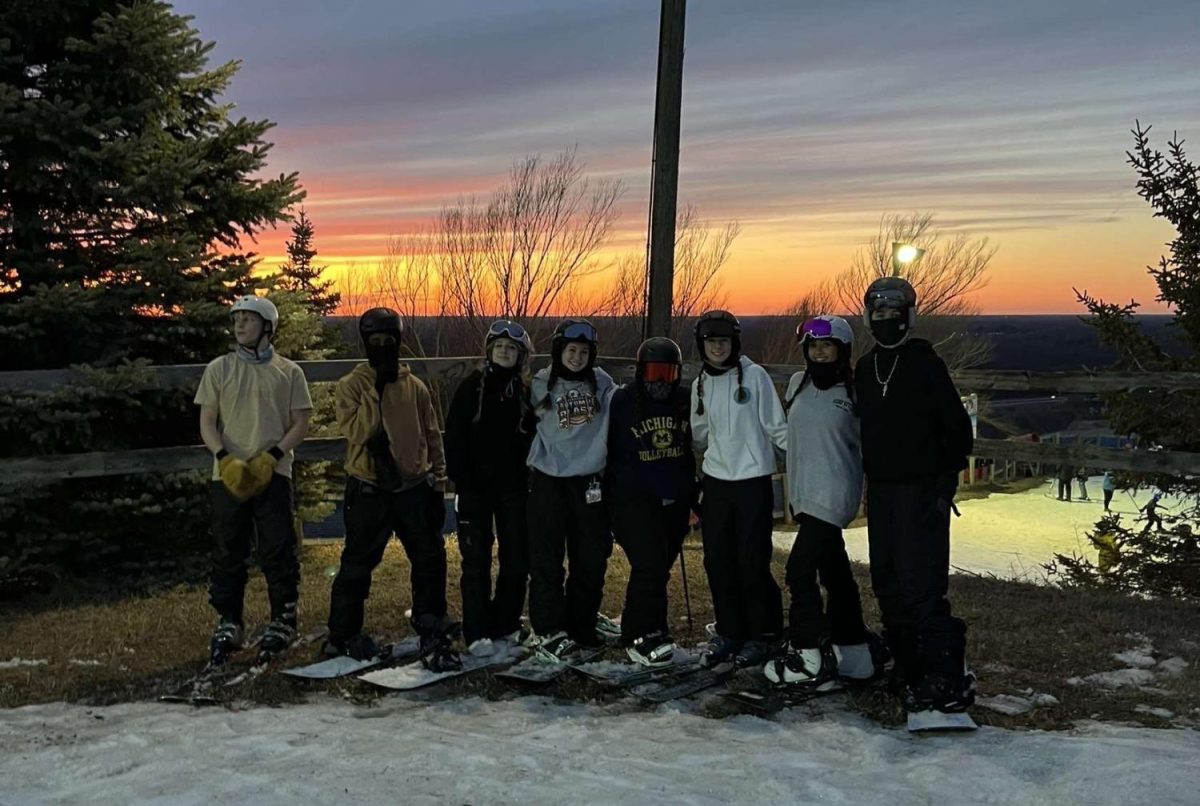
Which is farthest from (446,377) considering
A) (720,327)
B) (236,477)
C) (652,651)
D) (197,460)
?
(652,651)

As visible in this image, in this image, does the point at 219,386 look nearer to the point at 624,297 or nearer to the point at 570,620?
the point at 570,620

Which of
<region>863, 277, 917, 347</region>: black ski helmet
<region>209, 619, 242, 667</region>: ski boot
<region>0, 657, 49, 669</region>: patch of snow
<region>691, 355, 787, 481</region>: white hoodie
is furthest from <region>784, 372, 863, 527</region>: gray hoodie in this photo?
<region>0, 657, 49, 669</region>: patch of snow

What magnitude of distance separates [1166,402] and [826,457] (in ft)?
16.8

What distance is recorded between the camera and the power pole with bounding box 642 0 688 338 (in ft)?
25.5

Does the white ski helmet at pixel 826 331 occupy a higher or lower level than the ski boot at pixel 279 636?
higher

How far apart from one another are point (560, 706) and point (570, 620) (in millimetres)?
822

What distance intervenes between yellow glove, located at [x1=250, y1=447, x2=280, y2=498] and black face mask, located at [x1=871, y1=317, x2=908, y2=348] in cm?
320

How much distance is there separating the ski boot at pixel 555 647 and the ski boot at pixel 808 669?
1068 millimetres

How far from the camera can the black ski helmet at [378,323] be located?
17.2 feet

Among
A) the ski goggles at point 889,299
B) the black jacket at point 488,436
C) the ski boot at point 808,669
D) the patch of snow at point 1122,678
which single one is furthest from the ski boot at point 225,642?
the patch of snow at point 1122,678

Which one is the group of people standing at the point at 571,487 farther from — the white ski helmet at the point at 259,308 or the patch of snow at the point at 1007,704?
the patch of snow at the point at 1007,704

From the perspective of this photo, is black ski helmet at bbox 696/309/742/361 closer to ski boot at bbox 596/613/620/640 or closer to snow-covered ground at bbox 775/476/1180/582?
ski boot at bbox 596/613/620/640

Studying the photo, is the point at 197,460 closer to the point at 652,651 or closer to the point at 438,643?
the point at 438,643

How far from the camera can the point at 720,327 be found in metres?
5.07
